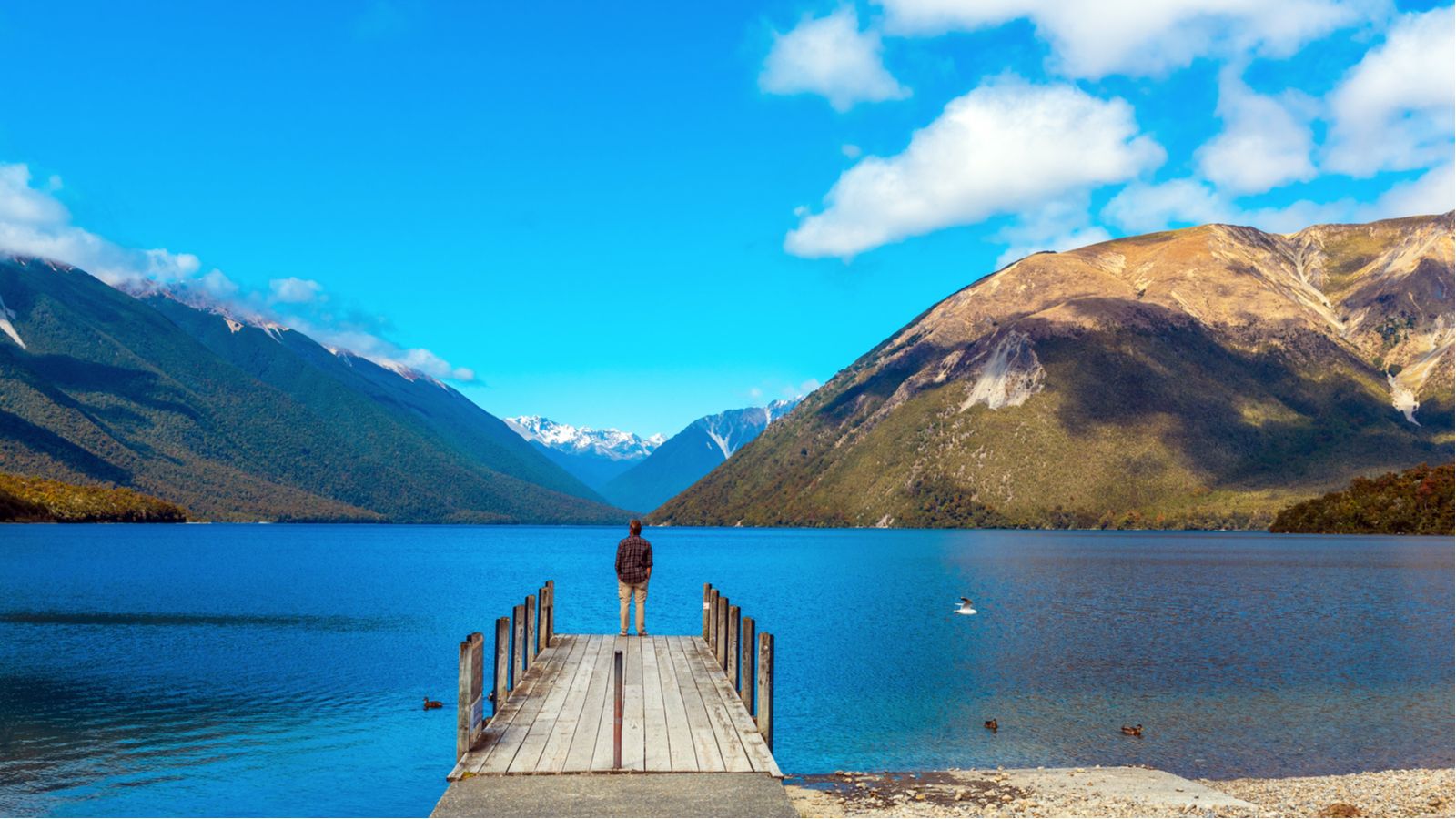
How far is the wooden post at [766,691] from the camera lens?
17.2 meters

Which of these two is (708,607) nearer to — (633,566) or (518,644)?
(633,566)

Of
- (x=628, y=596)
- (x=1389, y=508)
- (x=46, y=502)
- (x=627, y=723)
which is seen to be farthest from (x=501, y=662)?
(x=46, y=502)

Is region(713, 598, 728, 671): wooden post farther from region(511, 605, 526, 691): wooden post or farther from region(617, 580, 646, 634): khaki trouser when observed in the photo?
region(511, 605, 526, 691): wooden post

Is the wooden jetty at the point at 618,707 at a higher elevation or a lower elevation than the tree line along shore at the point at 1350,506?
lower

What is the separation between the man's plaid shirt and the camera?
26844 millimetres

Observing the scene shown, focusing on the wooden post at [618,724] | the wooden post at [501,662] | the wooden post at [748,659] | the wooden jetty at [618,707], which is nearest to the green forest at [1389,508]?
the wooden post at [748,659]

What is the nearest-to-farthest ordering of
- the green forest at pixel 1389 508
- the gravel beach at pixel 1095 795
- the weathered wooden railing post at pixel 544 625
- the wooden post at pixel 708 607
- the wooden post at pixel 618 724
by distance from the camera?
the wooden post at pixel 618 724, the gravel beach at pixel 1095 795, the weathered wooden railing post at pixel 544 625, the wooden post at pixel 708 607, the green forest at pixel 1389 508

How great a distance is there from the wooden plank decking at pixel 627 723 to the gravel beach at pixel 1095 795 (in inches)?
70.2

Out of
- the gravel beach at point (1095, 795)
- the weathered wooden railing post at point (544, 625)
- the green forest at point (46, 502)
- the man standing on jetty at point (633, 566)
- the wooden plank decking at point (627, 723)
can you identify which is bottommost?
the gravel beach at point (1095, 795)

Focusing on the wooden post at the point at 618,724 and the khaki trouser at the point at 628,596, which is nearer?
the wooden post at the point at 618,724

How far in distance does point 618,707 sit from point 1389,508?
197024 millimetres

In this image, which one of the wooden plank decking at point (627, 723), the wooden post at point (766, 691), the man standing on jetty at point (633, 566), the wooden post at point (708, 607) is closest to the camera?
the wooden plank decking at point (627, 723)

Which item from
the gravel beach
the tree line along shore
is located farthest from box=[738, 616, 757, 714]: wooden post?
the tree line along shore

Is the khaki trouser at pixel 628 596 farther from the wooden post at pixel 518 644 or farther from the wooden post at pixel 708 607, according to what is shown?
the wooden post at pixel 518 644
